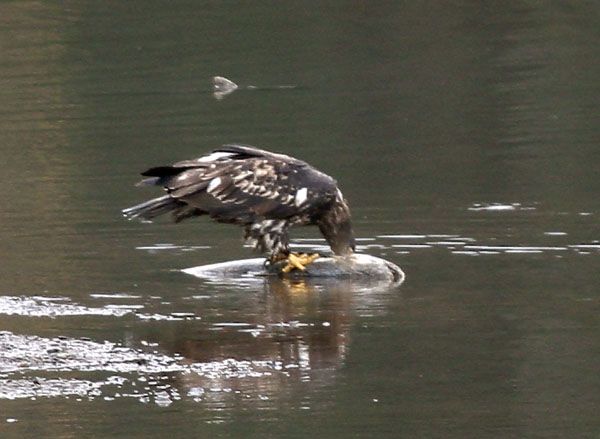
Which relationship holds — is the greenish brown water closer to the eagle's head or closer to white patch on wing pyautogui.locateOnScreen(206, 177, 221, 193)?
the eagle's head

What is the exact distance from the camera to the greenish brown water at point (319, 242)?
9.45 metres

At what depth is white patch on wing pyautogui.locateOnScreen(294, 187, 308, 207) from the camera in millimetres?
13023

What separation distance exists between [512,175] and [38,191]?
445 centimetres

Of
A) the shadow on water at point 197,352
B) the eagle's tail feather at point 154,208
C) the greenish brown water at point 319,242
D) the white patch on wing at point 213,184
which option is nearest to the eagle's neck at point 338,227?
the greenish brown water at point 319,242

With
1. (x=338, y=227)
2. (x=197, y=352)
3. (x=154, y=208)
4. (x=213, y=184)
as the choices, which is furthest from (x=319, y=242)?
(x=197, y=352)

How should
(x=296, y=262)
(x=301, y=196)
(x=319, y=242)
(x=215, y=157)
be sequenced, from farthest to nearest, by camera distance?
(x=319, y=242)
(x=215, y=157)
(x=296, y=262)
(x=301, y=196)

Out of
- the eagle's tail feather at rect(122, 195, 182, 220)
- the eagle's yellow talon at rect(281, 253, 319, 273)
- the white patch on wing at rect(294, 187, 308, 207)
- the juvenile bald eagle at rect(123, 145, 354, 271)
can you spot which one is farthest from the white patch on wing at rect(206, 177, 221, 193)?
the eagle's yellow talon at rect(281, 253, 319, 273)

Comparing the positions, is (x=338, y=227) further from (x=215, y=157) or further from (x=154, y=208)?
(x=154, y=208)

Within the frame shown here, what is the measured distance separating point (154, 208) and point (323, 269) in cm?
129

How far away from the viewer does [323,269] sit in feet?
43.4

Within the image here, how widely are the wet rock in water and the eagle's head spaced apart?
0.28ft

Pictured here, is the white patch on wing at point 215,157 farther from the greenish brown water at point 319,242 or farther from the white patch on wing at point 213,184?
the greenish brown water at point 319,242

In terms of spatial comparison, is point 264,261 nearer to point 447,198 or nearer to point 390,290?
point 390,290

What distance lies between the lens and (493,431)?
8.81 meters
